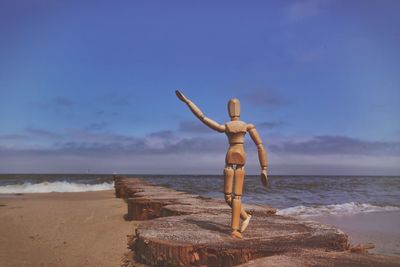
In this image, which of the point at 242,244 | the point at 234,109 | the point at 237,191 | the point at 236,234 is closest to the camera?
the point at 242,244

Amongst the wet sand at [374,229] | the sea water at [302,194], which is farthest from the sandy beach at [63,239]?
the sea water at [302,194]

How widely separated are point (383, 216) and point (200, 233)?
33.4 ft

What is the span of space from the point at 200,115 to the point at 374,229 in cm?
726

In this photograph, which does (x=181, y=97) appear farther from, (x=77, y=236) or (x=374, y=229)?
(x=374, y=229)

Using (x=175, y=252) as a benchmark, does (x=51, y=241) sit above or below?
below

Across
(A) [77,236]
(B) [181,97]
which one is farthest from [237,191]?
(A) [77,236]

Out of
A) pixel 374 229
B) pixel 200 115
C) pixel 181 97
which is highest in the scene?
pixel 181 97

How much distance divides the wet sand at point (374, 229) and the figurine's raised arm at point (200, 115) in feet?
15.0

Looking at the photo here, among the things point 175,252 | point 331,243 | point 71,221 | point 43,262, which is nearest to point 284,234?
point 331,243

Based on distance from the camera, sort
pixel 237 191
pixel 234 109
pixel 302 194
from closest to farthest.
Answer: pixel 237 191 → pixel 234 109 → pixel 302 194

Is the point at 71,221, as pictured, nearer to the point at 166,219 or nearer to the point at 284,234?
the point at 166,219

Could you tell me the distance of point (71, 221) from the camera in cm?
771

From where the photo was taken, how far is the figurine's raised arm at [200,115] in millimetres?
3319

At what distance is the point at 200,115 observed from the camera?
11.2ft
